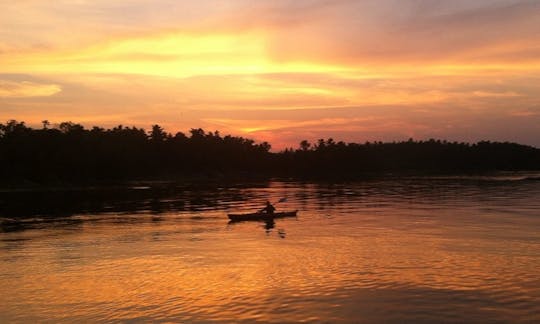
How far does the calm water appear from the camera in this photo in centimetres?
2185

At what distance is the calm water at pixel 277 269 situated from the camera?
21.8m

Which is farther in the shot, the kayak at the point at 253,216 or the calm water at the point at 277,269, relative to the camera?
the kayak at the point at 253,216

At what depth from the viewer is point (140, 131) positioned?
644ft

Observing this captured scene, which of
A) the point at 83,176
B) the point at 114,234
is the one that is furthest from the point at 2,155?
the point at 114,234

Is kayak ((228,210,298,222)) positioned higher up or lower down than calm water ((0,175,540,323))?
higher up

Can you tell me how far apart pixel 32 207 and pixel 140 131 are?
122449 mm

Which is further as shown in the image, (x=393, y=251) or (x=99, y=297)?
(x=393, y=251)

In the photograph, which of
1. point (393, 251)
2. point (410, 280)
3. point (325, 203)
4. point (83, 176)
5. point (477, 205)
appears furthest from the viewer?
point (83, 176)

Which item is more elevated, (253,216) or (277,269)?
(253,216)

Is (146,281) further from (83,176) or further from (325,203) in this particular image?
(83,176)

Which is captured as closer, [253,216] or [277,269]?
[277,269]

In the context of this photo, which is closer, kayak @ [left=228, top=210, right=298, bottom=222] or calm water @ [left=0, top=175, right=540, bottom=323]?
calm water @ [left=0, top=175, right=540, bottom=323]

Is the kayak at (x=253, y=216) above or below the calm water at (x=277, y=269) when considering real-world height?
above

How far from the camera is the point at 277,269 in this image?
97.7 ft
